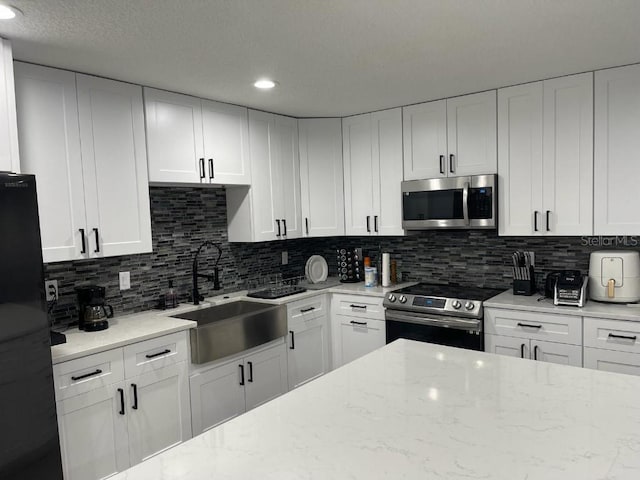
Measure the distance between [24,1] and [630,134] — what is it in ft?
10.5

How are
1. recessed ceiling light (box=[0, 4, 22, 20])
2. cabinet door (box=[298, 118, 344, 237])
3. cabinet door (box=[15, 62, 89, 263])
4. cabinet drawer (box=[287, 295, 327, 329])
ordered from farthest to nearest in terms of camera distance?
cabinet door (box=[298, 118, 344, 237]) < cabinet drawer (box=[287, 295, 327, 329]) < cabinet door (box=[15, 62, 89, 263]) < recessed ceiling light (box=[0, 4, 22, 20])

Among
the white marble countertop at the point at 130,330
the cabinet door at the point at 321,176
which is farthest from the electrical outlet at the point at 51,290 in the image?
the cabinet door at the point at 321,176

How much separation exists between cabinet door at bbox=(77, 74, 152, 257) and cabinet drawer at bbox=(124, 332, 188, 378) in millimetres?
586

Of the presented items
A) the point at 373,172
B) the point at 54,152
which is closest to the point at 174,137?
the point at 54,152

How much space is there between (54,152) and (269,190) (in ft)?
5.38

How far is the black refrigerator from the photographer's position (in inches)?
73.5

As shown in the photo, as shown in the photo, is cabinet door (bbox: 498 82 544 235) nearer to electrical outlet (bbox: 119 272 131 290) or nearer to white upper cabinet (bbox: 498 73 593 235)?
white upper cabinet (bbox: 498 73 593 235)

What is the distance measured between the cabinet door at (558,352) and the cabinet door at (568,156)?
0.75 metres

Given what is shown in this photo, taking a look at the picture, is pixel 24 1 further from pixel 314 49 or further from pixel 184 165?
pixel 184 165

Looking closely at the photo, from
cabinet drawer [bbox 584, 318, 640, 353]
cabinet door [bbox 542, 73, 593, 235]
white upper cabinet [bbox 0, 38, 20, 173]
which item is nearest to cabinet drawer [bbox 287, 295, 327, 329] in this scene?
cabinet door [bbox 542, 73, 593, 235]

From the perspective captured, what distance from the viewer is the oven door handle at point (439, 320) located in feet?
10.3

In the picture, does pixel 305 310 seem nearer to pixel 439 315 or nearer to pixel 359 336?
pixel 359 336

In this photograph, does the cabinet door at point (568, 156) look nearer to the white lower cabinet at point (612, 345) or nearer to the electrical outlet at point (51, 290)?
the white lower cabinet at point (612, 345)

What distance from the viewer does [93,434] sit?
2.34 meters
